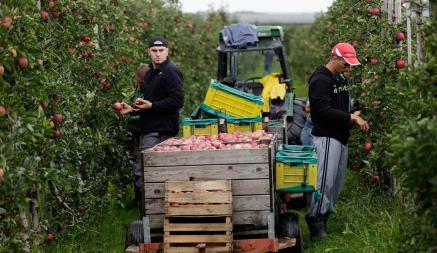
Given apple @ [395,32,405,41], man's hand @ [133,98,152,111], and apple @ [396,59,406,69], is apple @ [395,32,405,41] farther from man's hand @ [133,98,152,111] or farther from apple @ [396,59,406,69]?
man's hand @ [133,98,152,111]

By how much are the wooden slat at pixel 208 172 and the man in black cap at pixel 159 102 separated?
74.3 inches

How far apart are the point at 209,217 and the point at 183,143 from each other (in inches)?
33.0

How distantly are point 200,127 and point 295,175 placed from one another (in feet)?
6.24

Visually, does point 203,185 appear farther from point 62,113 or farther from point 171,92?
point 171,92

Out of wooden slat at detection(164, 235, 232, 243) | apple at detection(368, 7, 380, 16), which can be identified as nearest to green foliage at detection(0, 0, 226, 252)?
wooden slat at detection(164, 235, 232, 243)

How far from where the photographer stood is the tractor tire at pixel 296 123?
35.4ft

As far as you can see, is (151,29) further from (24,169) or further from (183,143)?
(24,169)

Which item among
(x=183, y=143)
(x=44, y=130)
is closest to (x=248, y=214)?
(x=183, y=143)

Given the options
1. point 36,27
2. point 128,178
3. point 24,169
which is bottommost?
point 128,178

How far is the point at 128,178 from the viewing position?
32.1 feet

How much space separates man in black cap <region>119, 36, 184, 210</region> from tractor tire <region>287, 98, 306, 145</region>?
235 cm

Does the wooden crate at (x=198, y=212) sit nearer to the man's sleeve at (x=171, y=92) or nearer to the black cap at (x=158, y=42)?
the man's sleeve at (x=171, y=92)

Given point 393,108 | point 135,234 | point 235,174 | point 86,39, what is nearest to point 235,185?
point 235,174

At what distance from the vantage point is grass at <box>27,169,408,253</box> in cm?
695
